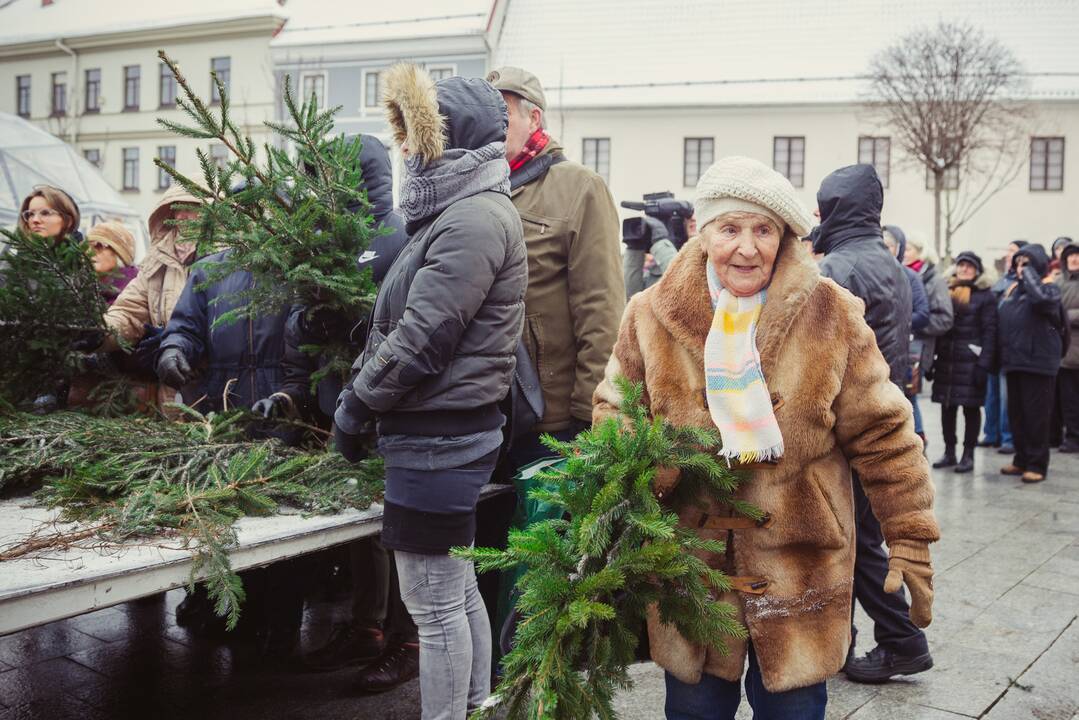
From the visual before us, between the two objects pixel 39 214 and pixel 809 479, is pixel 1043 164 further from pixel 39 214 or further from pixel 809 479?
pixel 809 479

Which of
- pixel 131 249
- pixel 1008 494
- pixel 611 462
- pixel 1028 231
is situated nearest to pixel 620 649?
pixel 611 462

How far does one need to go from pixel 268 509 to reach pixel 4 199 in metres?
14.1

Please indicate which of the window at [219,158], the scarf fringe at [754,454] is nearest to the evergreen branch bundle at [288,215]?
the window at [219,158]

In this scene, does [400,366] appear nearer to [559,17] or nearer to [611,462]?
[611,462]

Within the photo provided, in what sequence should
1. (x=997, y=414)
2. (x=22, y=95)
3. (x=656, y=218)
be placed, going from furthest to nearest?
(x=22, y=95) < (x=997, y=414) < (x=656, y=218)

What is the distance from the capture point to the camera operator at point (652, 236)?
→ 6.58m

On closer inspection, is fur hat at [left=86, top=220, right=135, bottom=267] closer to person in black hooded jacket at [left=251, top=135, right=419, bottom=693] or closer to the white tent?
person in black hooded jacket at [left=251, top=135, right=419, bottom=693]

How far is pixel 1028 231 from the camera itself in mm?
32812

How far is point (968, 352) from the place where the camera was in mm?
9484

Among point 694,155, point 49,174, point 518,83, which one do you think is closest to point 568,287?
point 518,83

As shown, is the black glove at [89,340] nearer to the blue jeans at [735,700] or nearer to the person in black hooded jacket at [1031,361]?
the blue jeans at [735,700]

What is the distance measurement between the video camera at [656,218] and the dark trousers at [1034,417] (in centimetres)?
384

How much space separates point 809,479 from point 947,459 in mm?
7982

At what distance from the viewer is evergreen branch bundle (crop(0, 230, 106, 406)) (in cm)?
404
